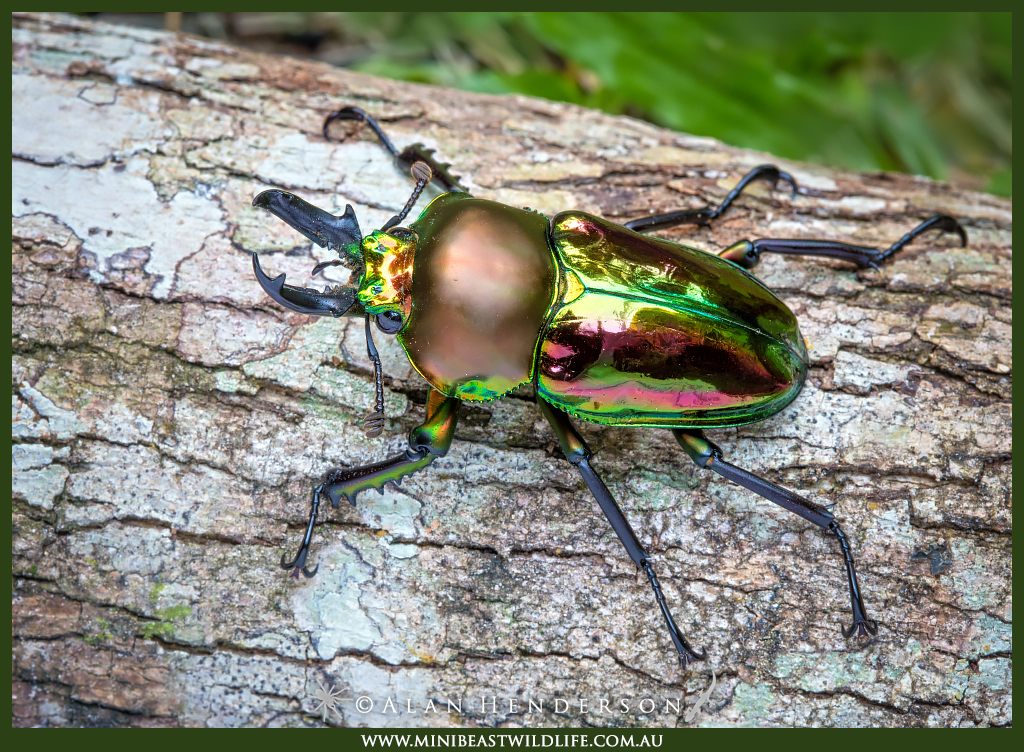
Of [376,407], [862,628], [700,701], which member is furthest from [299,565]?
A: [862,628]

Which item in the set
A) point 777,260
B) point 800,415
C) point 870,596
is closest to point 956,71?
point 777,260

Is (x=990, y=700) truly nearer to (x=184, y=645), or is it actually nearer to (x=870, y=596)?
(x=870, y=596)

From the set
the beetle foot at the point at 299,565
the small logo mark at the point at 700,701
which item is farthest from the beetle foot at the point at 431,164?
the small logo mark at the point at 700,701

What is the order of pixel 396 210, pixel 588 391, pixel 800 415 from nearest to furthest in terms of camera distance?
pixel 588 391
pixel 800 415
pixel 396 210

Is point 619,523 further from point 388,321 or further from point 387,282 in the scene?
point 387,282

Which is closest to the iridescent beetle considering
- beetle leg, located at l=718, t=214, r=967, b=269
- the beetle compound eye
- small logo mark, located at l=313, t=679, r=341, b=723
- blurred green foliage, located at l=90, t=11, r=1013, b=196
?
the beetle compound eye

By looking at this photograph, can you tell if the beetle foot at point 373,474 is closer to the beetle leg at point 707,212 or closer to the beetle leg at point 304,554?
the beetle leg at point 304,554
